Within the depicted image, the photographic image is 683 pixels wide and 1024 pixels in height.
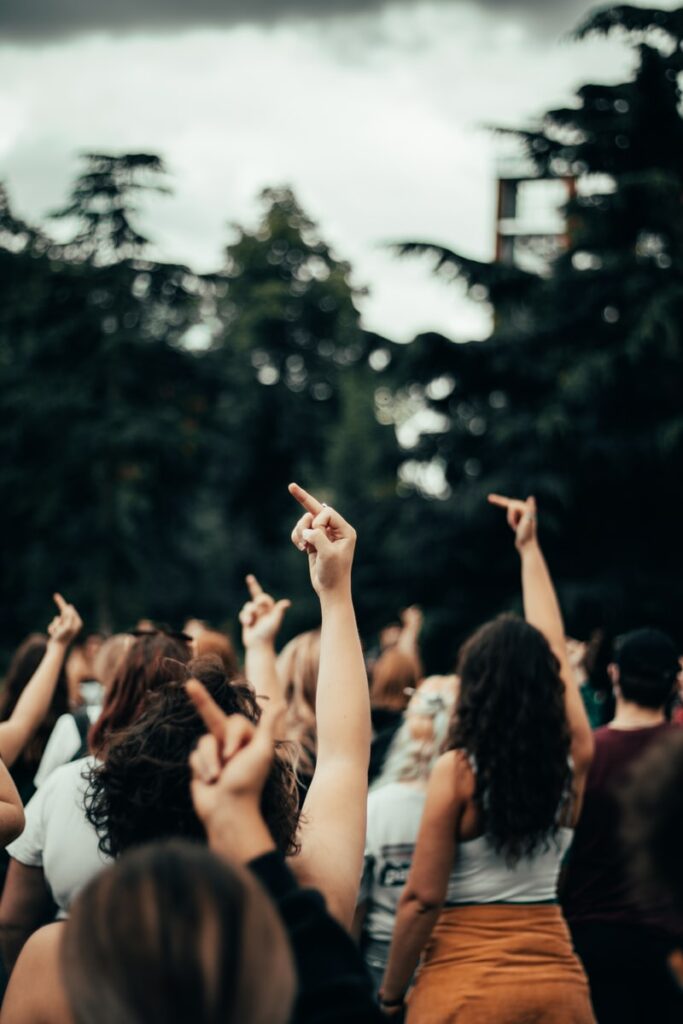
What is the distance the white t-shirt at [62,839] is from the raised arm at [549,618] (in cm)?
142

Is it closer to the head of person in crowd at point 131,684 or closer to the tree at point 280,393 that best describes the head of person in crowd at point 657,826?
the head of person in crowd at point 131,684

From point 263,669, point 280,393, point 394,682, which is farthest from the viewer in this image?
point 280,393

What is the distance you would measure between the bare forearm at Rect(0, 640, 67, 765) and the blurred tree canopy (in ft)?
41.7

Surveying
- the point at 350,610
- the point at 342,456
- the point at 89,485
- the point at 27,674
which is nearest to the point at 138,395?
the point at 89,485

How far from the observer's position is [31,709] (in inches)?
156

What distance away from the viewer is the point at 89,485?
29.1 meters

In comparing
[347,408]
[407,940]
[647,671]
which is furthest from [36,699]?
[347,408]

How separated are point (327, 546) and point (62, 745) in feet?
7.26

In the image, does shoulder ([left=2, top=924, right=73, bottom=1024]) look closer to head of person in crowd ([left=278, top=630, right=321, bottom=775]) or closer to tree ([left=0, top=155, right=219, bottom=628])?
head of person in crowd ([left=278, top=630, right=321, bottom=775])

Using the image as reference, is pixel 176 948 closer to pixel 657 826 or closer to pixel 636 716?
pixel 657 826

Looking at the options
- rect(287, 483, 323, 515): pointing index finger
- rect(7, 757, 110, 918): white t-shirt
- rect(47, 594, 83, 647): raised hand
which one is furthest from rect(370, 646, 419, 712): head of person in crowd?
rect(287, 483, 323, 515): pointing index finger

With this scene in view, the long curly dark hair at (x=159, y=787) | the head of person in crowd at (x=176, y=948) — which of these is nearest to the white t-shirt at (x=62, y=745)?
the long curly dark hair at (x=159, y=787)

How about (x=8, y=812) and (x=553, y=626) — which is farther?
(x=553, y=626)

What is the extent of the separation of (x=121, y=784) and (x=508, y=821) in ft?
5.01
